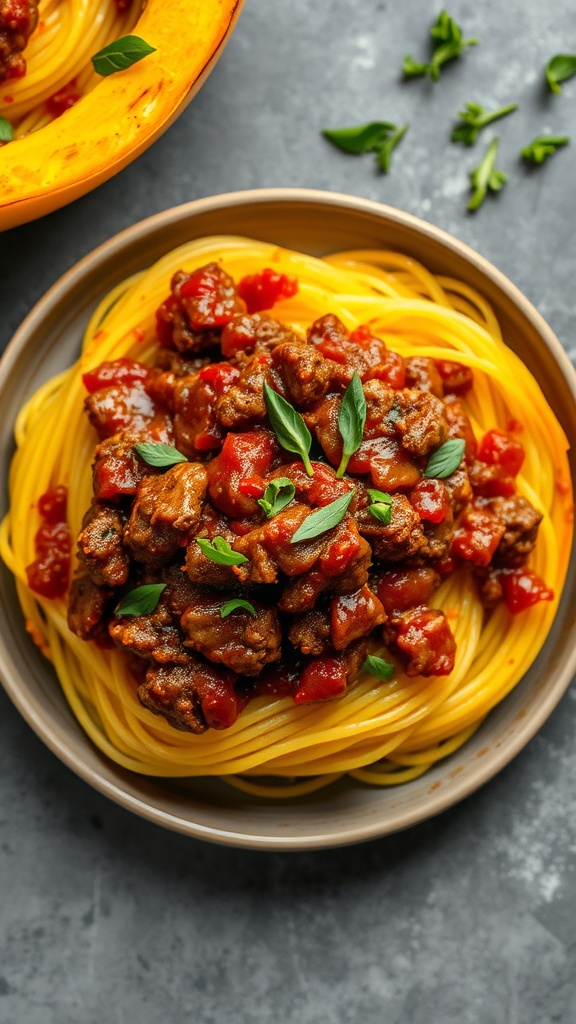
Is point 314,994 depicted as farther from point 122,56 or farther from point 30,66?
point 30,66

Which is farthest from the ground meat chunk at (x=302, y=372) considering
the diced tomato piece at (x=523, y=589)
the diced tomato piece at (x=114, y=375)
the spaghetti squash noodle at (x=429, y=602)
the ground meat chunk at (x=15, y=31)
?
the ground meat chunk at (x=15, y=31)

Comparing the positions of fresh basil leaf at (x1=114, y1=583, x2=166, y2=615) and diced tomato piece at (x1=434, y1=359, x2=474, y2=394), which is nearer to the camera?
fresh basil leaf at (x1=114, y1=583, x2=166, y2=615)

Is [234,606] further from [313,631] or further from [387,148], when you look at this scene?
[387,148]

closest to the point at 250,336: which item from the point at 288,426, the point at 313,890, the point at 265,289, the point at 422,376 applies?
the point at 265,289

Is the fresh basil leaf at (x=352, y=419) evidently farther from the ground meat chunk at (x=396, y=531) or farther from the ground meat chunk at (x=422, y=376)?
the ground meat chunk at (x=422, y=376)

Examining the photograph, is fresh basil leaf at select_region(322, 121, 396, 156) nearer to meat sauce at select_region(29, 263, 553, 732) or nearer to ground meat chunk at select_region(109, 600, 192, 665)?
meat sauce at select_region(29, 263, 553, 732)

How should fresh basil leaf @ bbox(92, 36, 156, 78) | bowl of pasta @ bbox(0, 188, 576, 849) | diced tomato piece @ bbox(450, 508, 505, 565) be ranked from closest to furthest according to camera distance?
1. bowl of pasta @ bbox(0, 188, 576, 849)
2. fresh basil leaf @ bbox(92, 36, 156, 78)
3. diced tomato piece @ bbox(450, 508, 505, 565)

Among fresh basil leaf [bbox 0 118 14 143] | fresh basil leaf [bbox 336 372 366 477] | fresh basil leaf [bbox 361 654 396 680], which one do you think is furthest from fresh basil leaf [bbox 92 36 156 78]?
fresh basil leaf [bbox 361 654 396 680]
